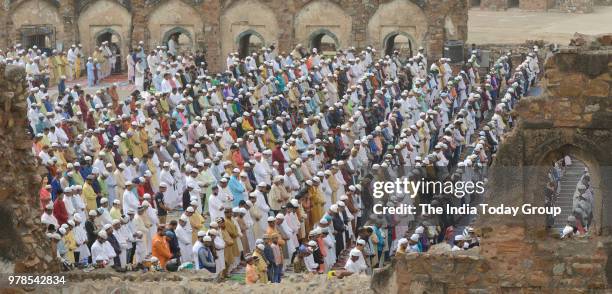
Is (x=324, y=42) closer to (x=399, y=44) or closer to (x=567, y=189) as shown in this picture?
(x=399, y=44)

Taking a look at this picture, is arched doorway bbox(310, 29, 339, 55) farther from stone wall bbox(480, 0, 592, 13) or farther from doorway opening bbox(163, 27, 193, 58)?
stone wall bbox(480, 0, 592, 13)

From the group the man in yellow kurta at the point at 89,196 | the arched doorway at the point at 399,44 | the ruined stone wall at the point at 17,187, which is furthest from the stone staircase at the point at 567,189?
the arched doorway at the point at 399,44

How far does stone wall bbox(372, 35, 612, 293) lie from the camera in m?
15.2

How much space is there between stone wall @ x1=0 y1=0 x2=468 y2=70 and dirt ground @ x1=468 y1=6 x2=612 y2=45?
3546 mm

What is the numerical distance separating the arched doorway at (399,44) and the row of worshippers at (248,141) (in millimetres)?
3029

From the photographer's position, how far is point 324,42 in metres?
40.7

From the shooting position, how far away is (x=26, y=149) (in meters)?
16.8

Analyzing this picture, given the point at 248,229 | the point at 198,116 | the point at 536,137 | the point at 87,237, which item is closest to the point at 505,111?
the point at 198,116

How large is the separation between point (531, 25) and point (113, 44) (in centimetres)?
1295

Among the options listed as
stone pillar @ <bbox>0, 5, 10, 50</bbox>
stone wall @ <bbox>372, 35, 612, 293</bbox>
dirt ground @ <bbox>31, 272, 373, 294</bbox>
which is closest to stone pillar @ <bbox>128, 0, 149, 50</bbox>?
stone pillar @ <bbox>0, 5, 10, 50</bbox>

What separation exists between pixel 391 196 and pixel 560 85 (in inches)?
179

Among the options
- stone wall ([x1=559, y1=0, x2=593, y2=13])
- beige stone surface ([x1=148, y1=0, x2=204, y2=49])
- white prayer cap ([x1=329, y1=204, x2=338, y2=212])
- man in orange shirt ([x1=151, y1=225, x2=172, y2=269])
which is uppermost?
stone wall ([x1=559, y1=0, x2=593, y2=13])

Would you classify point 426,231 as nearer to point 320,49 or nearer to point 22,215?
point 22,215

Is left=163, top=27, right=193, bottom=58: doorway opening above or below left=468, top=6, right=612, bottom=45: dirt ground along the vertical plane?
below
